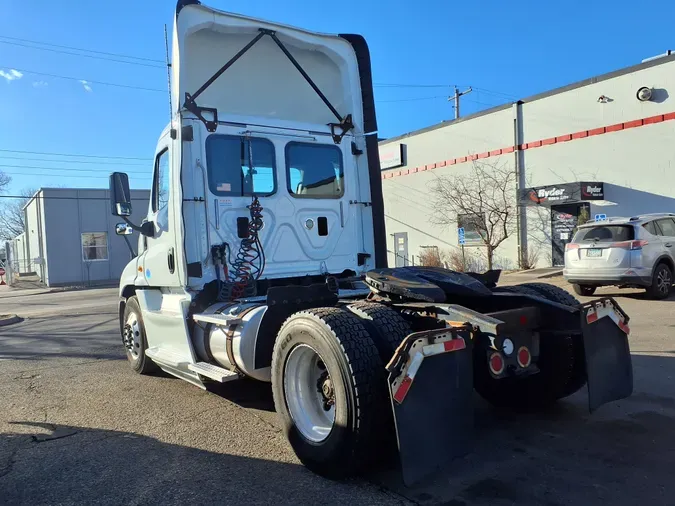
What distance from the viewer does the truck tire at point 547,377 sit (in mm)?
4324

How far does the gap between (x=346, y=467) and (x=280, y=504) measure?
1.54 feet

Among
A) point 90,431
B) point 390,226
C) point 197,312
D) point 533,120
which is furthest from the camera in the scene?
point 390,226

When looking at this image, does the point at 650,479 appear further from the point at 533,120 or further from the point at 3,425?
the point at 533,120

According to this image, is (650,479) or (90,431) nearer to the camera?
(650,479)

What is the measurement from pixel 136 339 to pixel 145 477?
128 inches

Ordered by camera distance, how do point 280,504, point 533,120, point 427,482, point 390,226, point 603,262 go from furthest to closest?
point 390,226 < point 533,120 < point 603,262 < point 427,482 < point 280,504

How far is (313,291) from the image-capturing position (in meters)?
4.64

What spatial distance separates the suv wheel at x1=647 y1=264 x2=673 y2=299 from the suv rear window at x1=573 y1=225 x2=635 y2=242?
0.95 m

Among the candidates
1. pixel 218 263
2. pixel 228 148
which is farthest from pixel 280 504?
pixel 228 148

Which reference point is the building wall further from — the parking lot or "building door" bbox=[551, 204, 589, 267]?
the parking lot

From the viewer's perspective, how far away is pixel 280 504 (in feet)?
10.8

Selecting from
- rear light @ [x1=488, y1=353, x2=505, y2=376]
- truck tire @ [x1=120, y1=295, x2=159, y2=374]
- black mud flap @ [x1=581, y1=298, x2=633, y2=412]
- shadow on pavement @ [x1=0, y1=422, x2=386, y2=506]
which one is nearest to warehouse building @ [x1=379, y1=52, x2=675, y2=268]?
truck tire @ [x1=120, y1=295, x2=159, y2=374]

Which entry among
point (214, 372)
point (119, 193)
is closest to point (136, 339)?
point (119, 193)

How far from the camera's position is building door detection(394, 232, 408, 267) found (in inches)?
1076
